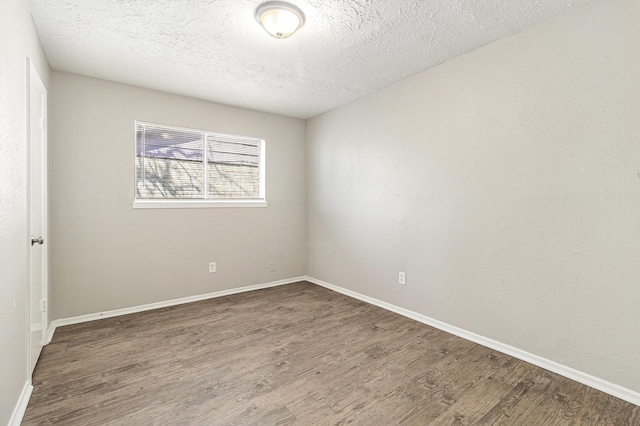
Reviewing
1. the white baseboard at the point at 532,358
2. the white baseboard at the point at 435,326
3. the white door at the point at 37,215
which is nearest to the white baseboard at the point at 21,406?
the white baseboard at the point at 435,326

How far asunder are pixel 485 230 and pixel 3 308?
10.4 ft

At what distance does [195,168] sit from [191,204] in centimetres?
48

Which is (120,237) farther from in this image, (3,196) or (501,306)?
(501,306)

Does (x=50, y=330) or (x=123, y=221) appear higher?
(x=123, y=221)

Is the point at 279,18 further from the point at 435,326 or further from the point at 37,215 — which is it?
the point at 435,326

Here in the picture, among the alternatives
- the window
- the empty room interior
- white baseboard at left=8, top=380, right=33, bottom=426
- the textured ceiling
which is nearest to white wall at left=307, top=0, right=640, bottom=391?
the empty room interior

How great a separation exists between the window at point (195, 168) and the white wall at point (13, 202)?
5.02 ft

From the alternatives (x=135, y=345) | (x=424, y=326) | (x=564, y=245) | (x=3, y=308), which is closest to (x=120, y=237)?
(x=135, y=345)

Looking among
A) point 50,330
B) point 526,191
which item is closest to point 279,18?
point 526,191

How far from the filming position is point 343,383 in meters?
2.04

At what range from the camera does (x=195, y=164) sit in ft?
12.7

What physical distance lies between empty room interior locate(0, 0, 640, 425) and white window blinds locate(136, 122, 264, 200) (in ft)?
0.09

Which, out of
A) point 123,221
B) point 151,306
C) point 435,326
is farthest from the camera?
point 151,306

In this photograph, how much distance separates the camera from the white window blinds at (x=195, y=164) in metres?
3.52
